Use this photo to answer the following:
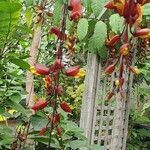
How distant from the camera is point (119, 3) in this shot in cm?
65

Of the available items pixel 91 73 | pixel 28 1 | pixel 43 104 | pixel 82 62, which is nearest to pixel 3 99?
pixel 28 1

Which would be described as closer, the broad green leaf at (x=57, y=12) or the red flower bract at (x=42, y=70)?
the red flower bract at (x=42, y=70)

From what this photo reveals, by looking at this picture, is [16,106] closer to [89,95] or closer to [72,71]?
[72,71]

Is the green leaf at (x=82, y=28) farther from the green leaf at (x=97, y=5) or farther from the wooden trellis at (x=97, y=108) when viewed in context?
the wooden trellis at (x=97, y=108)

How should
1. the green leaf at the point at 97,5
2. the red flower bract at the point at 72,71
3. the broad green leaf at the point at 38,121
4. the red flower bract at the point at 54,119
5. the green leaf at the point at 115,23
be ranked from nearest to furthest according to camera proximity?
the red flower bract at the point at 54,119, the red flower bract at the point at 72,71, the green leaf at the point at 97,5, the green leaf at the point at 115,23, the broad green leaf at the point at 38,121

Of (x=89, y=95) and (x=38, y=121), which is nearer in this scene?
(x=38, y=121)

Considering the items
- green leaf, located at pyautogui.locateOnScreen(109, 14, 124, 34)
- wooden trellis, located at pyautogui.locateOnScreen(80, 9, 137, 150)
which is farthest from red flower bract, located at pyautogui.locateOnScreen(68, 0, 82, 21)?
wooden trellis, located at pyautogui.locateOnScreen(80, 9, 137, 150)

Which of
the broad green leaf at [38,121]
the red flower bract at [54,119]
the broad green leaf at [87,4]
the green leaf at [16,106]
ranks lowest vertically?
the broad green leaf at [38,121]

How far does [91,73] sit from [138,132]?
205 centimetres

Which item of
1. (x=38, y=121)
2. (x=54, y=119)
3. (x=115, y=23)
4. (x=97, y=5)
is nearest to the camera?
(x=54, y=119)

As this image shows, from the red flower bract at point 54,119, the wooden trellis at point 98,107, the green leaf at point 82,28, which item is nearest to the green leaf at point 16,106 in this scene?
the green leaf at point 82,28

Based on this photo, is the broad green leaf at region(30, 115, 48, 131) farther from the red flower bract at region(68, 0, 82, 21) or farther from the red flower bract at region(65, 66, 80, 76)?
the red flower bract at region(68, 0, 82, 21)

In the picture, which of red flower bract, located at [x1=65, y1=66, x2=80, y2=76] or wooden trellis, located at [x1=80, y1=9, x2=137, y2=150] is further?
wooden trellis, located at [x1=80, y1=9, x2=137, y2=150]

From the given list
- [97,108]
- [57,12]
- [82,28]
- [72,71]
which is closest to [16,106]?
[82,28]
